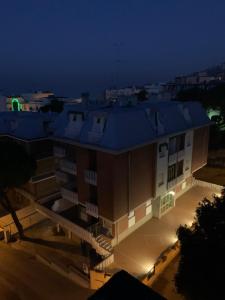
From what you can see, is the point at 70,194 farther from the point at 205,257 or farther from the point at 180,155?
the point at 205,257

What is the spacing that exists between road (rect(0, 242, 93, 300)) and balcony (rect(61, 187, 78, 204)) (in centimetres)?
692

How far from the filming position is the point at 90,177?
23047 mm

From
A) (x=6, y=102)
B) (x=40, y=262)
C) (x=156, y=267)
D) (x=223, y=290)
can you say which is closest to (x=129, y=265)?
(x=156, y=267)

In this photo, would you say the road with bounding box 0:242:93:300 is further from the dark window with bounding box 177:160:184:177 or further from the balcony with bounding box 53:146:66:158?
the dark window with bounding box 177:160:184:177

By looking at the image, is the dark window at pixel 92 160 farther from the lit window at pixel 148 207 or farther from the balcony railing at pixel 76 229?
the lit window at pixel 148 207

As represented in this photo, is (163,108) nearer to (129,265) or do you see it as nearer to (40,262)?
(129,265)

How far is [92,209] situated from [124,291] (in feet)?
48.1

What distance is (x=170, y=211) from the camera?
29.1 m

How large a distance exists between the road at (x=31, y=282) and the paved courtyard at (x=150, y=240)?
417cm

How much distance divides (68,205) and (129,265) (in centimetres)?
1042

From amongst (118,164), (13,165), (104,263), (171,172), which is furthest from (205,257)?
(13,165)

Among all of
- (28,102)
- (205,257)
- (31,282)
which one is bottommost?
(31,282)

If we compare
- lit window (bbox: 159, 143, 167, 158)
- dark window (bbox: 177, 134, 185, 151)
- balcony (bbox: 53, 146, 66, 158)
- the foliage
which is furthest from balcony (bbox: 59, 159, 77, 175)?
the foliage

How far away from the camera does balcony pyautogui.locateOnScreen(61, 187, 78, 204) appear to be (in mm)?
25766
